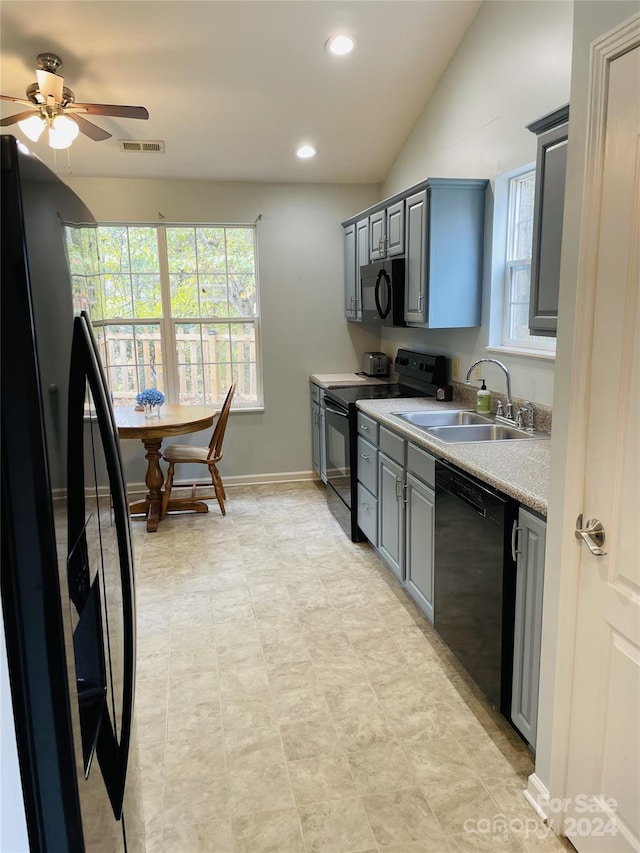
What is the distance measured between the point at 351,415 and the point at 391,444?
71cm

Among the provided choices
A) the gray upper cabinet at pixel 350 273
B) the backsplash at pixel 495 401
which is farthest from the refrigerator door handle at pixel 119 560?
the gray upper cabinet at pixel 350 273

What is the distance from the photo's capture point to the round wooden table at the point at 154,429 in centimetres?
418

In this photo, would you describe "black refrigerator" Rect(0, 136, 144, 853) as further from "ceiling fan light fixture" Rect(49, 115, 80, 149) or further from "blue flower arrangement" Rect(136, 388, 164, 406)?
"blue flower arrangement" Rect(136, 388, 164, 406)

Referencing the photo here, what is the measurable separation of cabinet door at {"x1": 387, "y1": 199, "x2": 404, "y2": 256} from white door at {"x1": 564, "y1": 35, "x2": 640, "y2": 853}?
2493 mm

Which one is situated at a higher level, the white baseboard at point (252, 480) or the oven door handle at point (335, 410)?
the oven door handle at point (335, 410)

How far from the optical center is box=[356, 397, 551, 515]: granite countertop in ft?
6.46

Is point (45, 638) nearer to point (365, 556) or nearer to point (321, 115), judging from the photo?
point (365, 556)

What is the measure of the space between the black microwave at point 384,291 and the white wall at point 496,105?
0.38 m

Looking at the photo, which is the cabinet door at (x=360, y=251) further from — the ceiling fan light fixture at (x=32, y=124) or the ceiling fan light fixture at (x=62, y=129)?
the ceiling fan light fixture at (x=32, y=124)

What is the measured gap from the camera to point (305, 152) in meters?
Answer: 4.71

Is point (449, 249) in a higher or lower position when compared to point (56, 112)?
lower

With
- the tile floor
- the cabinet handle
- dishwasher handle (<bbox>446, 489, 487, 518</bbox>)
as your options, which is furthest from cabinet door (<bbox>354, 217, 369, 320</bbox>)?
the cabinet handle

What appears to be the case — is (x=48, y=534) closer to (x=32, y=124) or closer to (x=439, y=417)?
(x=439, y=417)

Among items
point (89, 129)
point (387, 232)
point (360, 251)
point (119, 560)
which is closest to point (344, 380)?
point (360, 251)
